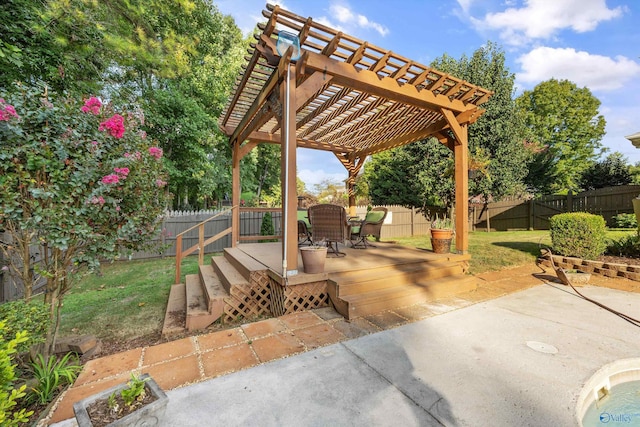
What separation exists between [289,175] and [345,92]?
78.2 inches

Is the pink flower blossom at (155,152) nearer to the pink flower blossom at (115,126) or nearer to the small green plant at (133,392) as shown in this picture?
the pink flower blossom at (115,126)

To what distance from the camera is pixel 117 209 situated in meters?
2.33

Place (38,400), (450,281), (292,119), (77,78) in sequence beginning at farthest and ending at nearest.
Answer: (77,78), (450,281), (292,119), (38,400)

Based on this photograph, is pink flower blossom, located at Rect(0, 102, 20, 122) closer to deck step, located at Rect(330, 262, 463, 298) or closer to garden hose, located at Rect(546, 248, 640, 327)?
deck step, located at Rect(330, 262, 463, 298)

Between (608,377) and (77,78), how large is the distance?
26.2 feet

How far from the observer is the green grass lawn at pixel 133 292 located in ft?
11.0

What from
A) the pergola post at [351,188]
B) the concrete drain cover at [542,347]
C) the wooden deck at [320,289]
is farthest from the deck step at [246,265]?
the pergola post at [351,188]

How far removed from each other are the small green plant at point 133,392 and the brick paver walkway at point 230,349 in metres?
0.46

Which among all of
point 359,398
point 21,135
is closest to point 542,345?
point 359,398

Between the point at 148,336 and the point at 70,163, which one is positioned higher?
the point at 70,163

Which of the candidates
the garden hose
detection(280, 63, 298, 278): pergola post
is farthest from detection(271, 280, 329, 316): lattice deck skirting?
the garden hose

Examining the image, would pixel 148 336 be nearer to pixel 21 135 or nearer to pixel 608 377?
pixel 21 135

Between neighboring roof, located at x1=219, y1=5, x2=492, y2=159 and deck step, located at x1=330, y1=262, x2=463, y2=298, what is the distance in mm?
2342

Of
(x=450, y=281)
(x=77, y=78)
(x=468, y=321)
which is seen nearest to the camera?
(x=468, y=321)
